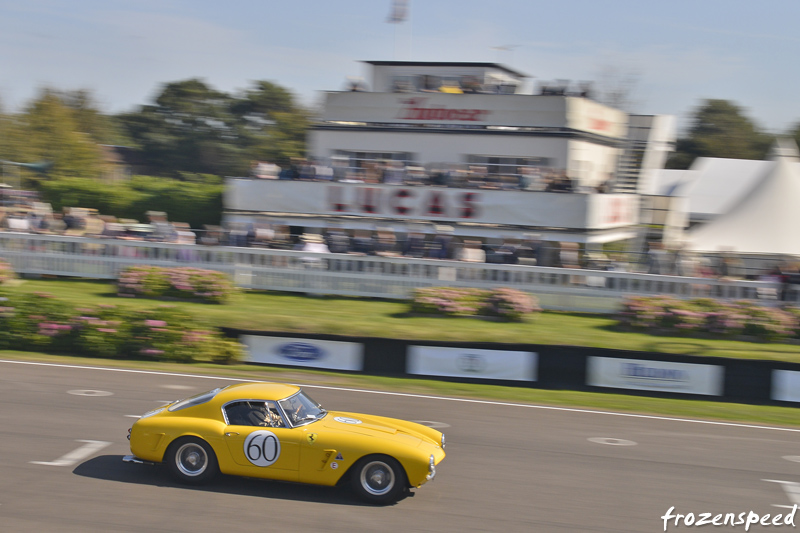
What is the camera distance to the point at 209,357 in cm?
1493

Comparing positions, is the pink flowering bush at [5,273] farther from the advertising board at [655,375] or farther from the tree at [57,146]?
the tree at [57,146]

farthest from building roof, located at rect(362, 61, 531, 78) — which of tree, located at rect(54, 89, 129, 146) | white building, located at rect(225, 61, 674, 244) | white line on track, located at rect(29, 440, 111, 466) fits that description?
tree, located at rect(54, 89, 129, 146)

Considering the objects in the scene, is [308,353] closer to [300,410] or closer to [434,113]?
[300,410]

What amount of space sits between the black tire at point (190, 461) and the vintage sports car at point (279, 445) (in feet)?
0.03

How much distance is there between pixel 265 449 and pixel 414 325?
940cm

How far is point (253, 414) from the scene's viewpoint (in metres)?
7.85

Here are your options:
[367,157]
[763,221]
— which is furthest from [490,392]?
[367,157]

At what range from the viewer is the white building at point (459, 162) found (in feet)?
73.6

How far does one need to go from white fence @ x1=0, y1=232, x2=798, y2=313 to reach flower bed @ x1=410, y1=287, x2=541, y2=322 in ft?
4.33

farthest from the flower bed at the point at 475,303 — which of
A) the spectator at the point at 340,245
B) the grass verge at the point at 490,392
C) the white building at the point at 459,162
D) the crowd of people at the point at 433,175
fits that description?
the crowd of people at the point at 433,175

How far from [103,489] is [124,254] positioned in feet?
47.7

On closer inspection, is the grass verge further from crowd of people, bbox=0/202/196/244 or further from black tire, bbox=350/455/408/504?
crowd of people, bbox=0/202/196/244

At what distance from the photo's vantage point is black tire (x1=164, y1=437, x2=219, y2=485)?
7762 mm

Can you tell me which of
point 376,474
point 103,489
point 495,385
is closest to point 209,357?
point 495,385
